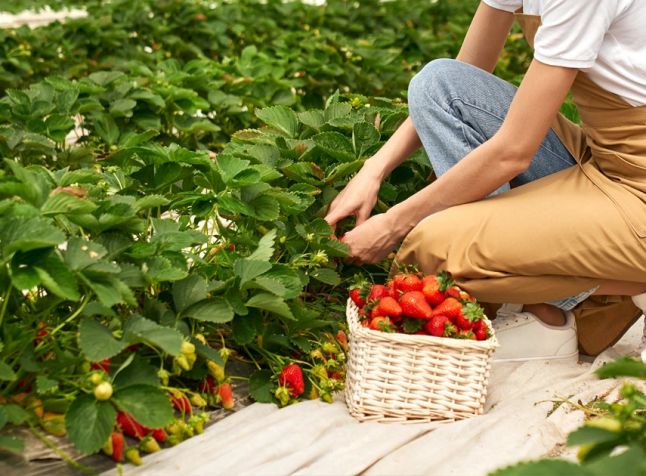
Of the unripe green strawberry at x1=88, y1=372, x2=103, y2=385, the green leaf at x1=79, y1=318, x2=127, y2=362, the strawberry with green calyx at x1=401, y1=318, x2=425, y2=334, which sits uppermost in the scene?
the strawberry with green calyx at x1=401, y1=318, x2=425, y2=334

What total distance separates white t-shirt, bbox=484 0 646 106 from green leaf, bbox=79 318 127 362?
1041 mm

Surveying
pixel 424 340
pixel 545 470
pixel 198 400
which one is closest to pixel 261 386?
pixel 198 400

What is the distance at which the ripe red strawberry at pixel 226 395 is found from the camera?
225 centimetres

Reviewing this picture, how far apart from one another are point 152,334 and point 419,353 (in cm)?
56

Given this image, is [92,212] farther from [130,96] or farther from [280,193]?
[130,96]

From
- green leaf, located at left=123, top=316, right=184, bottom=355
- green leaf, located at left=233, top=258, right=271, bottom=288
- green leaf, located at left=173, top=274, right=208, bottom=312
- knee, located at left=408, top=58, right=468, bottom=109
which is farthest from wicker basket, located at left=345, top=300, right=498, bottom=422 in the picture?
knee, located at left=408, top=58, right=468, bottom=109

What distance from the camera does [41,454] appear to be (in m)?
1.98

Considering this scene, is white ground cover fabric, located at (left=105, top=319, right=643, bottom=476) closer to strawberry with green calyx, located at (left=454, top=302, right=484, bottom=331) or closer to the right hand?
strawberry with green calyx, located at (left=454, top=302, right=484, bottom=331)

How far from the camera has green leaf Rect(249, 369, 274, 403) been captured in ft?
7.53

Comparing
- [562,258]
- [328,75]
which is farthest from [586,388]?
[328,75]

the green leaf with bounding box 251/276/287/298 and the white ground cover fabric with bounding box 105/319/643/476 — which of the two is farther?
the green leaf with bounding box 251/276/287/298

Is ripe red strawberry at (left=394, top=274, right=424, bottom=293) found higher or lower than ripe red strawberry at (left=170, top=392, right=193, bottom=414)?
higher

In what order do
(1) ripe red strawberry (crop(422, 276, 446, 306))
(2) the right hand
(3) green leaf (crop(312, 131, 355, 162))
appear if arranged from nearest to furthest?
(1) ripe red strawberry (crop(422, 276, 446, 306))
(2) the right hand
(3) green leaf (crop(312, 131, 355, 162))

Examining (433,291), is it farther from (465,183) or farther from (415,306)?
(465,183)
